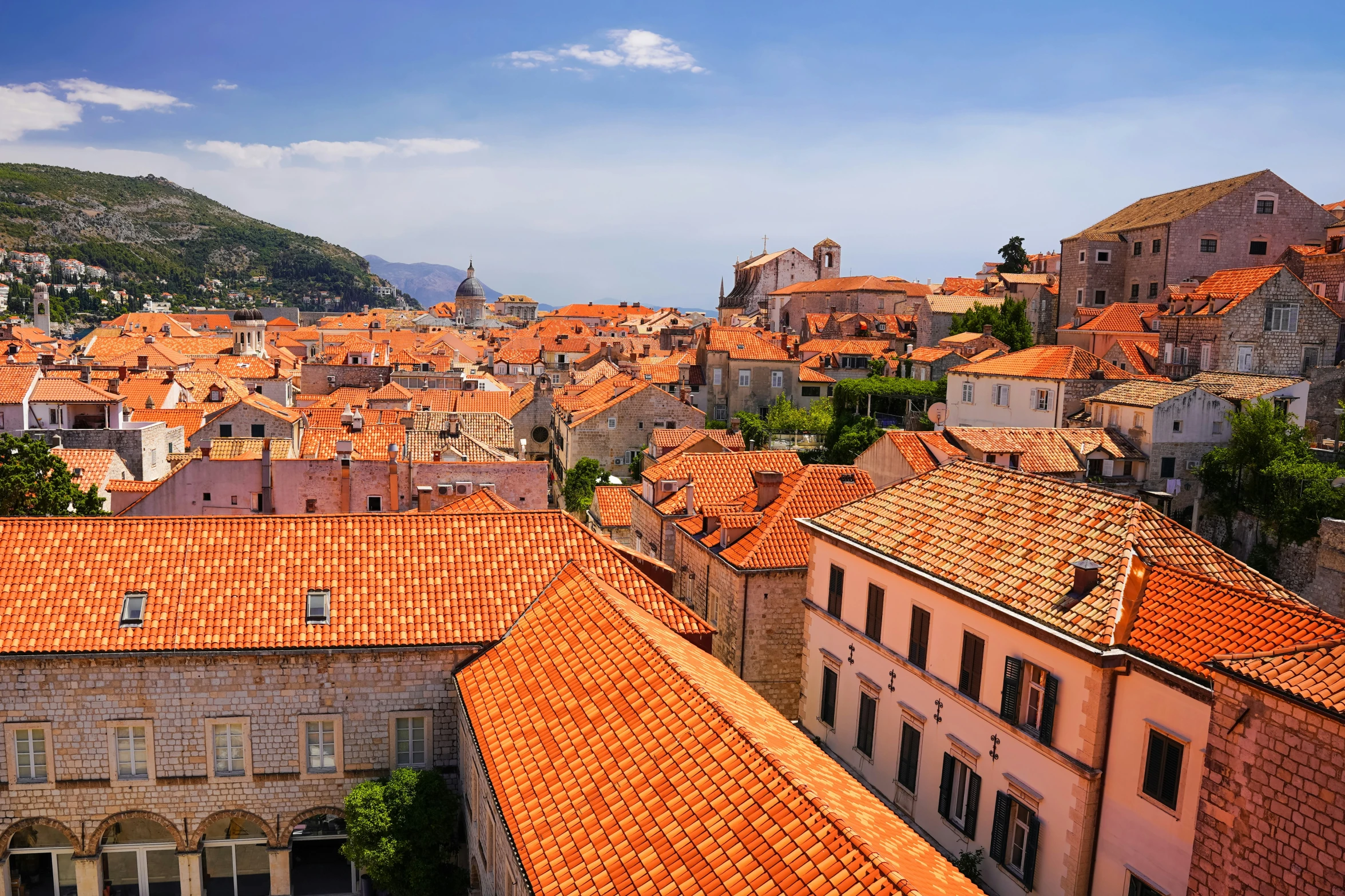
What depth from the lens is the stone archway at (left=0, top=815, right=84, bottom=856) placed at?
758 inches

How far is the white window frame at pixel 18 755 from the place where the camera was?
18.9 m

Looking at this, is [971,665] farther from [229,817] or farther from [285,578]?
[229,817]

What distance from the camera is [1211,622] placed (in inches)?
544

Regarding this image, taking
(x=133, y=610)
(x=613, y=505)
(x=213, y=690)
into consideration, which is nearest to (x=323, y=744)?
(x=213, y=690)

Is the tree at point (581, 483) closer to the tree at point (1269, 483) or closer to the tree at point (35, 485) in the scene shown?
the tree at point (35, 485)

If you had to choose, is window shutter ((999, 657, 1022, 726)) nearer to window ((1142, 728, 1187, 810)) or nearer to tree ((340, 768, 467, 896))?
window ((1142, 728, 1187, 810))

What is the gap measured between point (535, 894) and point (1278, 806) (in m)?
8.09

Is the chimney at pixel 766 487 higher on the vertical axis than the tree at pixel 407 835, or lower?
higher

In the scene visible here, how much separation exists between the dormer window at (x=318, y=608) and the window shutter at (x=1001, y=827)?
12846mm

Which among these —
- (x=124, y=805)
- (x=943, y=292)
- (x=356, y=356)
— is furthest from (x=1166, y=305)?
(x=356, y=356)

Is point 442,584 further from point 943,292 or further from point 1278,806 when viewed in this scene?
point 943,292

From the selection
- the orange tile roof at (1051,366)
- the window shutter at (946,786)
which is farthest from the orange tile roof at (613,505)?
the window shutter at (946,786)

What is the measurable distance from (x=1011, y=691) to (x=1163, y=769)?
9.72ft

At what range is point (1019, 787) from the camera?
52.8ft
